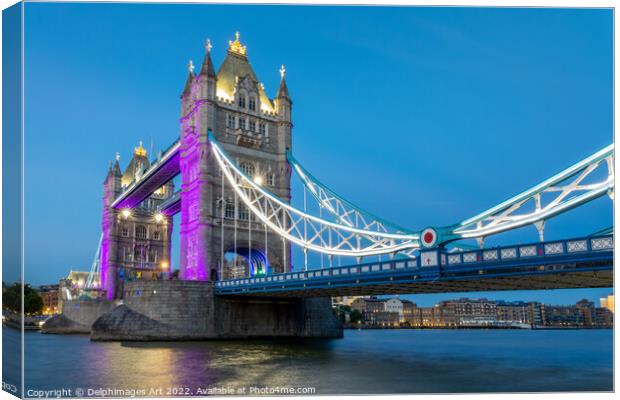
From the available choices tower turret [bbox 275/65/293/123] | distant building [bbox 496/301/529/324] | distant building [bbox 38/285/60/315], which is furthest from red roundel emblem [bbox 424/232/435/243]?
distant building [bbox 496/301/529/324]

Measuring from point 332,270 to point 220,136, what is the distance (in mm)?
22812

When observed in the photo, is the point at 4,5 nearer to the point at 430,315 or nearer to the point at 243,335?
the point at 243,335

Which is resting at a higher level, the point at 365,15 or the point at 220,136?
the point at 220,136

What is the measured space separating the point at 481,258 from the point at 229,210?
→ 31896 millimetres

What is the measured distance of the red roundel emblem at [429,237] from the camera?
2645cm

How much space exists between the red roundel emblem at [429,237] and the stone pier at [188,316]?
22.7m

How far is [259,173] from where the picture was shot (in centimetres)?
5481

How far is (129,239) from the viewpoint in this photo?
80750mm

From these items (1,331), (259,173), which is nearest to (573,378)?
(1,331)

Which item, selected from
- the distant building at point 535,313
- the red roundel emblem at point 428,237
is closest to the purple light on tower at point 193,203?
the red roundel emblem at point 428,237

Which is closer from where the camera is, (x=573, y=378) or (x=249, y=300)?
(x=573, y=378)

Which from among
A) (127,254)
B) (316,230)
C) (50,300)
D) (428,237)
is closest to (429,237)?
(428,237)

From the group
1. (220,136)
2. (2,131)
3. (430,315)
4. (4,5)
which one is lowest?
(430,315)

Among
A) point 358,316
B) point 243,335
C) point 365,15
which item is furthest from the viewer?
point 358,316
